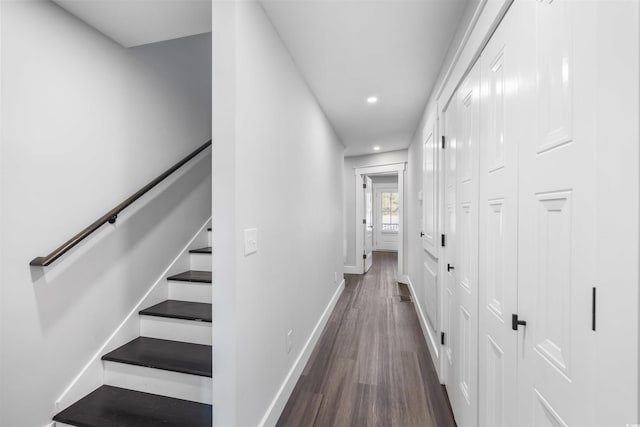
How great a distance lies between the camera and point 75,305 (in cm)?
154

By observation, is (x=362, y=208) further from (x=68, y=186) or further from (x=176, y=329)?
(x=68, y=186)

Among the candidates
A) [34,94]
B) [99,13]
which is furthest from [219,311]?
[99,13]

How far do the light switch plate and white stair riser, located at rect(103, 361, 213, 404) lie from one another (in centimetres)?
80

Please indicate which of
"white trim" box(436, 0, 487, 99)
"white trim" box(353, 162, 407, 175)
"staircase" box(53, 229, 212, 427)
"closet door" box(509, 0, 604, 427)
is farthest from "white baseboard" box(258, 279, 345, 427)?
"white trim" box(353, 162, 407, 175)

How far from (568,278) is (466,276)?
33.7 inches

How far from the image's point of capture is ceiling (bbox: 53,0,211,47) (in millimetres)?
1397

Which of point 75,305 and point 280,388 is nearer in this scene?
point 75,305

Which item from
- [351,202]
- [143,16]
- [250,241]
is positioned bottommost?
[250,241]

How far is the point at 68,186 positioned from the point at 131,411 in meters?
1.26

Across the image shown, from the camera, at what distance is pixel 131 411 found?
4.84 ft

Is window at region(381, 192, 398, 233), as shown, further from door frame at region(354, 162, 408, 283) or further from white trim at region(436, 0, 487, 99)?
white trim at region(436, 0, 487, 99)

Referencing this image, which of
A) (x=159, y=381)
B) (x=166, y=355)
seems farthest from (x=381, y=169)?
(x=159, y=381)

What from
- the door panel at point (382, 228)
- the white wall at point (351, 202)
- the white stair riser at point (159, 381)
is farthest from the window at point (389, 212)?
the white stair riser at point (159, 381)

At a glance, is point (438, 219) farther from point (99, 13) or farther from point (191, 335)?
point (99, 13)
